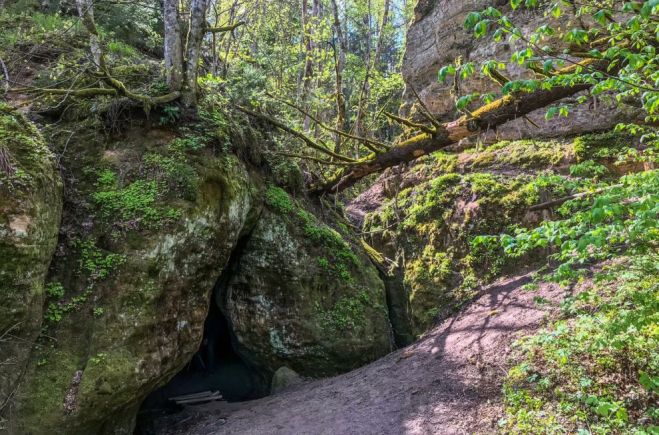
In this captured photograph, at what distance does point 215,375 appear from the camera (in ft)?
32.9

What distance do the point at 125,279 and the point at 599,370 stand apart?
614 centimetres

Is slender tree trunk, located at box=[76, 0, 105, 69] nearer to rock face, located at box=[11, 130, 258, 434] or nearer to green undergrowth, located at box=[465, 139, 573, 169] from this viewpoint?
rock face, located at box=[11, 130, 258, 434]

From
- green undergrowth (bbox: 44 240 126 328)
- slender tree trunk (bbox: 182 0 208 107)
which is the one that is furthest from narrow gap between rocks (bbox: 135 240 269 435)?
slender tree trunk (bbox: 182 0 208 107)

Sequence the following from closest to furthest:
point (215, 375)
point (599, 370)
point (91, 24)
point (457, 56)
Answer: point (599, 370) → point (91, 24) → point (215, 375) → point (457, 56)

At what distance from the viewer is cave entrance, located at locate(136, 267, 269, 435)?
8.52 meters

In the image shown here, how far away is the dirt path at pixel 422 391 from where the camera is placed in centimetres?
529

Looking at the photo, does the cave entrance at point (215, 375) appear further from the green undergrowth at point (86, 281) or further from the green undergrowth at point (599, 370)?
the green undergrowth at point (599, 370)

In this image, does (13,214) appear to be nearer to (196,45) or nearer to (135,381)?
(135,381)

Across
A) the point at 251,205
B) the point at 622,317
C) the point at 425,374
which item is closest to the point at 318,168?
the point at 251,205

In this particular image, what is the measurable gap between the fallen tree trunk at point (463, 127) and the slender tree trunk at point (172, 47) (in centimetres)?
425

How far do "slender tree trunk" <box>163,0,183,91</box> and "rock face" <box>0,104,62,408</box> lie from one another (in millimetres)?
2788

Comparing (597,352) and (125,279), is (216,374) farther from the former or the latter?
(597,352)

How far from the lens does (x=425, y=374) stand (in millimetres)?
6383

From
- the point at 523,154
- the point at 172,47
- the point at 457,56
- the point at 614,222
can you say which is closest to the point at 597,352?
the point at 614,222
